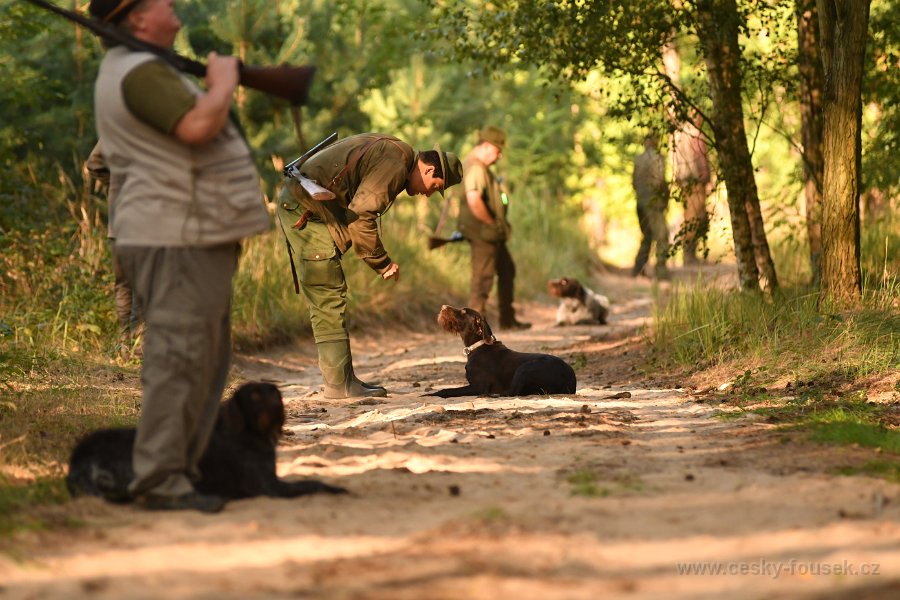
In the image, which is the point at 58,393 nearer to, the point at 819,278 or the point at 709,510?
the point at 709,510

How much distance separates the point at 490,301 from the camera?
1909 centimetres

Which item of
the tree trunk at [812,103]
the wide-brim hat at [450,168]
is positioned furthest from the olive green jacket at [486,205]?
the wide-brim hat at [450,168]

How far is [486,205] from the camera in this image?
15789mm

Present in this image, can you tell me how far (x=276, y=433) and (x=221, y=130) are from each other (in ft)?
4.52

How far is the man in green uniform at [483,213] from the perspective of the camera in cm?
1573

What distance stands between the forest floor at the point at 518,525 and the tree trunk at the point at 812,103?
507cm

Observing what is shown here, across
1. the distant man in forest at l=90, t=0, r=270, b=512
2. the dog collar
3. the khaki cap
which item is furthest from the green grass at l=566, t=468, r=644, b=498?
the khaki cap

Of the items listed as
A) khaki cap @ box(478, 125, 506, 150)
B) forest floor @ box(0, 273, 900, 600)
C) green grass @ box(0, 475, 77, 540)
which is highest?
khaki cap @ box(478, 125, 506, 150)

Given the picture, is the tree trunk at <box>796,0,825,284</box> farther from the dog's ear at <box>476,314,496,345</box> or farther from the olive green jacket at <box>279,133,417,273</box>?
the olive green jacket at <box>279,133,417,273</box>

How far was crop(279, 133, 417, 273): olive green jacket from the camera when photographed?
966 centimetres

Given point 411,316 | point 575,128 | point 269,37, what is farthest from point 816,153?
point 575,128

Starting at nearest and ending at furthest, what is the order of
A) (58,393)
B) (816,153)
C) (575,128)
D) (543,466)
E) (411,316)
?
(543,466) → (58,393) → (816,153) → (411,316) → (575,128)

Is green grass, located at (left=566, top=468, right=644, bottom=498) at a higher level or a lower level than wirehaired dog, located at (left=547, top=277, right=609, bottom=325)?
lower

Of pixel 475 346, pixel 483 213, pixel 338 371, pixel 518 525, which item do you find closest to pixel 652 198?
pixel 475 346
